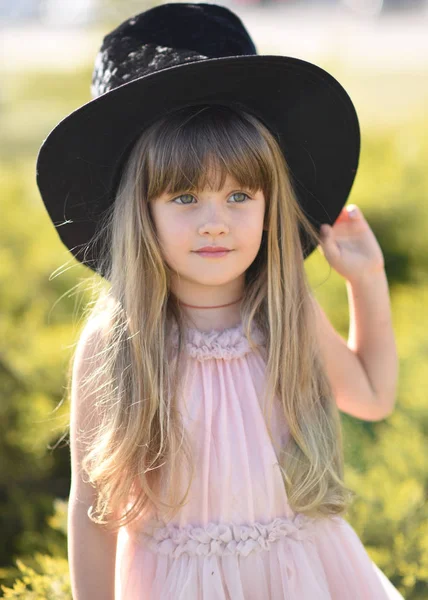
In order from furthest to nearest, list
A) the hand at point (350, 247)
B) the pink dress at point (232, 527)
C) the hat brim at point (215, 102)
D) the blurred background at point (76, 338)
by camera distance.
→ the blurred background at point (76, 338) < the hand at point (350, 247) < the pink dress at point (232, 527) < the hat brim at point (215, 102)

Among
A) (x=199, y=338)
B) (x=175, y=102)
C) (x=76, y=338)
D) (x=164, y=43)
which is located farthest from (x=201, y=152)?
(x=76, y=338)

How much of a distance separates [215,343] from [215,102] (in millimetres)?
543

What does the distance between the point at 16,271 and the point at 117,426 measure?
223 cm

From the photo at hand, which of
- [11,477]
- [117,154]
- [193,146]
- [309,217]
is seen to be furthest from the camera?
[11,477]

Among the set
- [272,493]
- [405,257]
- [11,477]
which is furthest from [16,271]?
[272,493]

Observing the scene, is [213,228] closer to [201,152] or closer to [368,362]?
[201,152]

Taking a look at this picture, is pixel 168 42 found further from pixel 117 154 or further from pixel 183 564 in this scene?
pixel 183 564

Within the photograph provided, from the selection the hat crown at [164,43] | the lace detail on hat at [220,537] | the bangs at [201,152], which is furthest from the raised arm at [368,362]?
the hat crown at [164,43]

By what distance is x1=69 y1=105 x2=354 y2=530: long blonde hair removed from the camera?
175 centimetres

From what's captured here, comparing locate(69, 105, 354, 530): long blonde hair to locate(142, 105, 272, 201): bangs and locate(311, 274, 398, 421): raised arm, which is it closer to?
locate(142, 105, 272, 201): bangs

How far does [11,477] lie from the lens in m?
3.19

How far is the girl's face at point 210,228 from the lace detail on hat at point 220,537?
1.80 ft

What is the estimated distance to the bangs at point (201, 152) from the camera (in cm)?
172

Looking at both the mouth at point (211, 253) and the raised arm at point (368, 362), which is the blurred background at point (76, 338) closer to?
the mouth at point (211, 253)
